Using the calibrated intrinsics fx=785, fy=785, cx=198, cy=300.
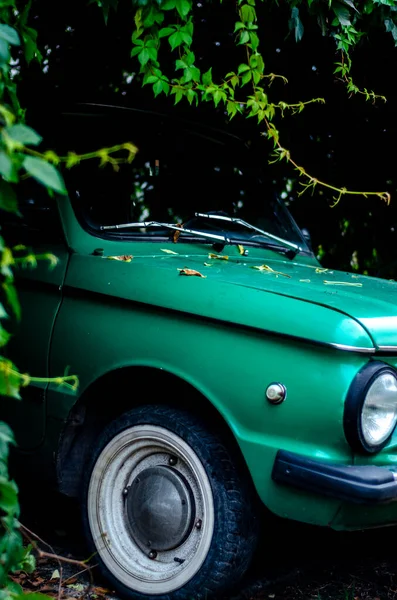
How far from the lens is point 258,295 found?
2.66 meters

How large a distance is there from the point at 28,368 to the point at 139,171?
1048mm

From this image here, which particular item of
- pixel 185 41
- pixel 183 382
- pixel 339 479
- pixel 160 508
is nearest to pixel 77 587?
pixel 160 508

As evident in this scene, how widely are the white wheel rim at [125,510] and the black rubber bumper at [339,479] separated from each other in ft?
1.14

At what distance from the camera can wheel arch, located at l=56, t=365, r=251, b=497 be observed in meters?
2.75

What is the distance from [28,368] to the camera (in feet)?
10.2

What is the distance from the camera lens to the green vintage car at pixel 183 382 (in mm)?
2482

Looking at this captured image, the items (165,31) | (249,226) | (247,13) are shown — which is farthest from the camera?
(249,226)

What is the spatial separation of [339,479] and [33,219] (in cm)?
169

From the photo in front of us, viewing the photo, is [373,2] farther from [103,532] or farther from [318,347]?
[103,532]

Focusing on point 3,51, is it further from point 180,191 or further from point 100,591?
point 100,591

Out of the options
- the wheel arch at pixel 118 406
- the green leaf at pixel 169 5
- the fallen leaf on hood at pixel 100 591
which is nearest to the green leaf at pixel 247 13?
the green leaf at pixel 169 5

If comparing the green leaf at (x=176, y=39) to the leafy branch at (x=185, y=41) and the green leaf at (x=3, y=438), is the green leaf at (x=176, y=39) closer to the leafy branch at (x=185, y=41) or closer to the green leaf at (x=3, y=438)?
the leafy branch at (x=185, y=41)

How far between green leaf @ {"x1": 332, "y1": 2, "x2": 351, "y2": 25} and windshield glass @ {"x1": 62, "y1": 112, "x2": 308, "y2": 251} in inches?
32.7

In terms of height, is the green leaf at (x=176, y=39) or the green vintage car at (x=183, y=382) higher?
the green leaf at (x=176, y=39)
